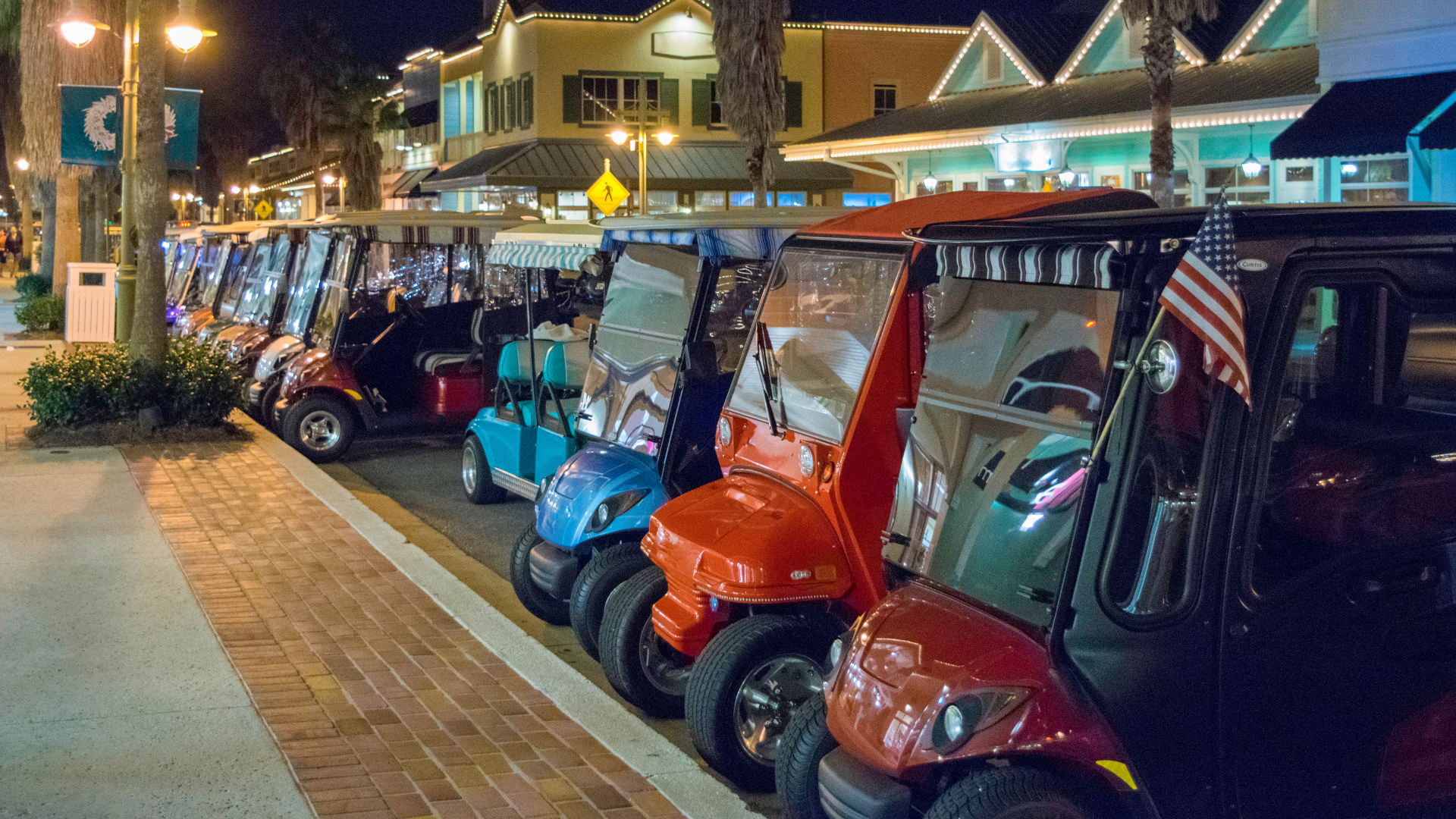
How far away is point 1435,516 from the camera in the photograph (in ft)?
12.7

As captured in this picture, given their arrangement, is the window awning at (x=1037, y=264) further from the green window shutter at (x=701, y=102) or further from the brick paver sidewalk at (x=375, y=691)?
the green window shutter at (x=701, y=102)

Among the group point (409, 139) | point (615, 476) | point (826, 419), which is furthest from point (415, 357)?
point (409, 139)

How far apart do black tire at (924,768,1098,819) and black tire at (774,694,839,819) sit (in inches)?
26.4

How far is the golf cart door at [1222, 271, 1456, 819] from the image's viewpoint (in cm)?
365

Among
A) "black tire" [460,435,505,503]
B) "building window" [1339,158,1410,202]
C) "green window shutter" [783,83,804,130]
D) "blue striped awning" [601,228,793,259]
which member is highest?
"green window shutter" [783,83,804,130]

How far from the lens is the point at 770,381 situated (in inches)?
224

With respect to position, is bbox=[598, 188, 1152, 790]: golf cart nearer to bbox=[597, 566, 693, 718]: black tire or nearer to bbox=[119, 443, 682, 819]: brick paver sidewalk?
bbox=[597, 566, 693, 718]: black tire

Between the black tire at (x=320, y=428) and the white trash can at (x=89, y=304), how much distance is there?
11.9 m

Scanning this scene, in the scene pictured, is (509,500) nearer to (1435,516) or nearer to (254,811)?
(254,811)

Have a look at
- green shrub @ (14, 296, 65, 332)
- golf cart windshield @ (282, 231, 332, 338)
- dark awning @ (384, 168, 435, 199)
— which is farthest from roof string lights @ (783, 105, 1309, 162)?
dark awning @ (384, 168, 435, 199)

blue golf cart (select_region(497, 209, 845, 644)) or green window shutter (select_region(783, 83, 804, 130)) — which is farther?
green window shutter (select_region(783, 83, 804, 130))

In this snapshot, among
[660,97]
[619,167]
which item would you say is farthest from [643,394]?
[660,97]

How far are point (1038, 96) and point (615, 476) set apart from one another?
69.2 ft

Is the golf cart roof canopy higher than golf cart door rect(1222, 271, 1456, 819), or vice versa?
the golf cart roof canopy
